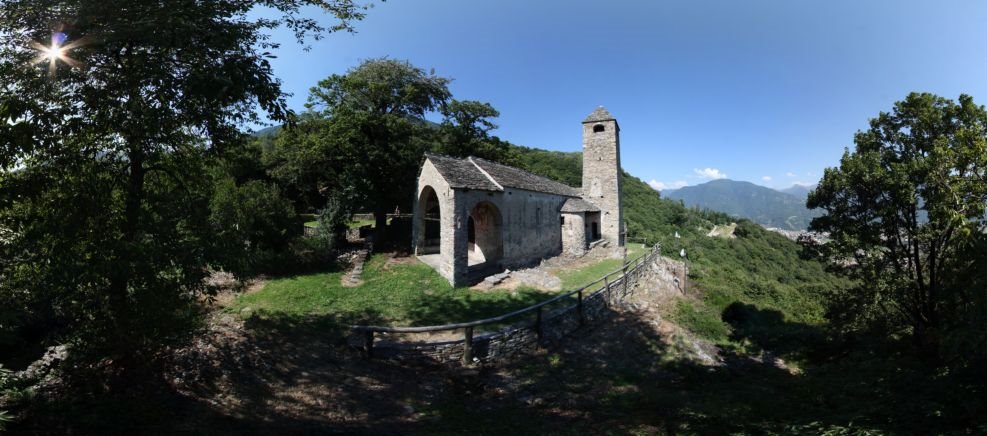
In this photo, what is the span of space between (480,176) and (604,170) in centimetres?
974

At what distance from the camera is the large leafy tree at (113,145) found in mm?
4805

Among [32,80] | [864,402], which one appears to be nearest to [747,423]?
[864,402]

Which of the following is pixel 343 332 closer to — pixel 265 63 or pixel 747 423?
pixel 265 63

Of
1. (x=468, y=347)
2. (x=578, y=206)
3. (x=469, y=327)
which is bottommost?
(x=468, y=347)

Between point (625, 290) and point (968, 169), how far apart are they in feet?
31.5

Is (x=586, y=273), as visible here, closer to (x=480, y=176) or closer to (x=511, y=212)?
(x=511, y=212)

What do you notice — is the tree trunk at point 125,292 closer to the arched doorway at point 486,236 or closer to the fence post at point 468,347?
the fence post at point 468,347

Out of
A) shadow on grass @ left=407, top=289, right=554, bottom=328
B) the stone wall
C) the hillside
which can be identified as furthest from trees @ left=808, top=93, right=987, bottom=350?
the stone wall

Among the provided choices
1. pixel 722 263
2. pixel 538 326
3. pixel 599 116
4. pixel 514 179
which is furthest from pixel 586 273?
pixel 722 263

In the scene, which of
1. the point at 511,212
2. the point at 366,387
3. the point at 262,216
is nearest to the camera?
the point at 366,387

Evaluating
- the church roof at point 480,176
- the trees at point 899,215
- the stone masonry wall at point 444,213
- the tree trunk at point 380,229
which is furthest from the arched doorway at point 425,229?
the trees at point 899,215

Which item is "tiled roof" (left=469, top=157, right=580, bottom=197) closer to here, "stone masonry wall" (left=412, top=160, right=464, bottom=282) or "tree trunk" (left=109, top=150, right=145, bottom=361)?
"stone masonry wall" (left=412, top=160, right=464, bottom=282)

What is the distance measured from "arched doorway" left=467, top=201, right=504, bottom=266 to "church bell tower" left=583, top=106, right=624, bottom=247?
24.5 feet

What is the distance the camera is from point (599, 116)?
23156 mm
